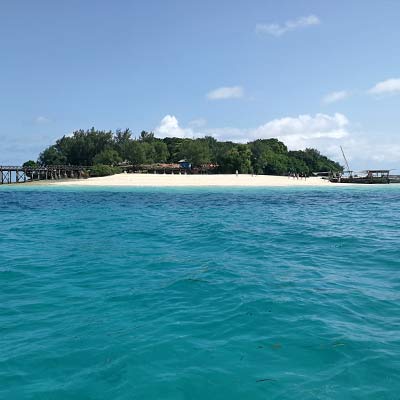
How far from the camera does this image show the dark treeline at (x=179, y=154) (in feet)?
294

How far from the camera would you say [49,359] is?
5219mm

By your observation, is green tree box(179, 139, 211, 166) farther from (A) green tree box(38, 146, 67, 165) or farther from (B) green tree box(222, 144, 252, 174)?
(A) green tree box(38, 146, 67, 165)

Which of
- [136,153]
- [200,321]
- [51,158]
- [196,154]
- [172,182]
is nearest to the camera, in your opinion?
[200,321]

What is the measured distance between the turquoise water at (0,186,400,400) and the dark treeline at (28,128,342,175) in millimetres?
75612

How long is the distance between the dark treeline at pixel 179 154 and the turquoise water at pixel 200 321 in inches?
2977

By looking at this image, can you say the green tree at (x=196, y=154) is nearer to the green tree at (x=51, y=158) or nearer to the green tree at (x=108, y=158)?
the green tree at (x=108, y=158)

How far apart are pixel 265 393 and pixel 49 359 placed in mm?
2855

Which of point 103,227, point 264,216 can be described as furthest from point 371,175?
point 103,227

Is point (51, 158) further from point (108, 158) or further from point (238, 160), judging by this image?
point (238, 160)

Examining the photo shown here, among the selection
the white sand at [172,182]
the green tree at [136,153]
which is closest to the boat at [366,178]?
the white sand at [172,182]

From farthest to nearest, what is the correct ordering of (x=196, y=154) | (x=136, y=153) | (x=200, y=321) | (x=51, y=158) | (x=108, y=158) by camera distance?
1. (x=51, y=158)
2. (x=108, y=158)
3. (x=136, y=153)
4. (x=196, y=154)
5. (x=200, y=321)

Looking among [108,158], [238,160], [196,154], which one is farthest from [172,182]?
[108,158]

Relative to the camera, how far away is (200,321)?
21.4ft

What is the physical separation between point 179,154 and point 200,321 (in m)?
94.6
